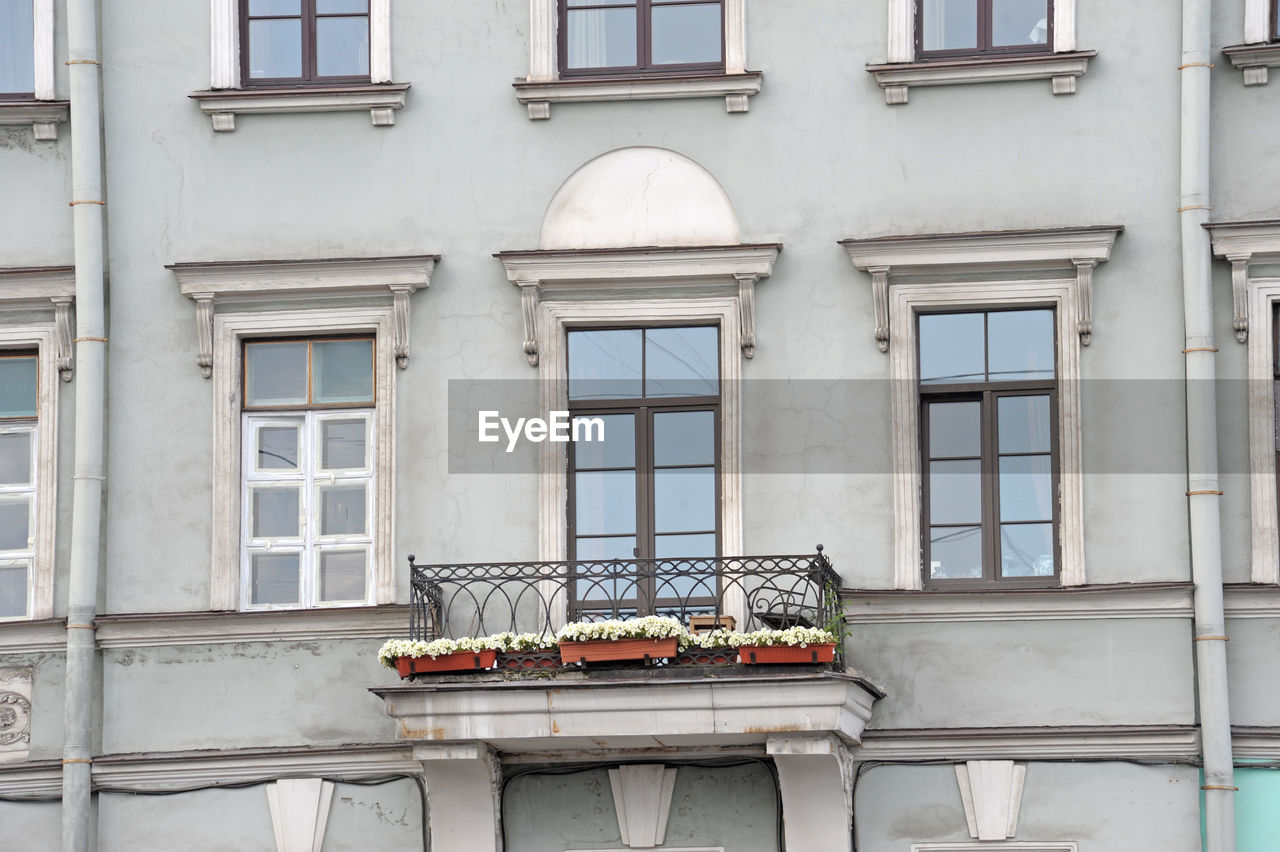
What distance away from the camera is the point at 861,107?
15.2m

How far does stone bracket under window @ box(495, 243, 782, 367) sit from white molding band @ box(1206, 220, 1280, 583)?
2937 mm

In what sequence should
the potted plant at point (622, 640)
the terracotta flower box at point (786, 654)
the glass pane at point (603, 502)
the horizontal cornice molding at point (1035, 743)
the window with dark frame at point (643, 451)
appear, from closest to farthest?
the terracotta flower box at point (786, 654)
the potted plant at point (622, 640)
the horizontal cornice molding at point (1035, 743)
the window with dark frame at point (643, 451)
the glass pane at point (603, 502)

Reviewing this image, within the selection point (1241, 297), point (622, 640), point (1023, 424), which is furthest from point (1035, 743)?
point (1241, 297)

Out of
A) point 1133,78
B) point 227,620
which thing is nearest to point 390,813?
point 227,620

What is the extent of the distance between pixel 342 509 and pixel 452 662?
172 cm

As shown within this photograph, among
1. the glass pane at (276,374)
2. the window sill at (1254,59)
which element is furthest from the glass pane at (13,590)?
the window sill at (1254,59)

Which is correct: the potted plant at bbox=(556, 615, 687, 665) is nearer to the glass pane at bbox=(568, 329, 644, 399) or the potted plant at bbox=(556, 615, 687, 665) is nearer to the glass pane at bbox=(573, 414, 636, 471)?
the glass pane at bbox=(573, 414, 636, 471)

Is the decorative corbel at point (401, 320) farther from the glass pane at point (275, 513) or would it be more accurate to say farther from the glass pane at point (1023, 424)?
the glass pane at point (1023, 424)

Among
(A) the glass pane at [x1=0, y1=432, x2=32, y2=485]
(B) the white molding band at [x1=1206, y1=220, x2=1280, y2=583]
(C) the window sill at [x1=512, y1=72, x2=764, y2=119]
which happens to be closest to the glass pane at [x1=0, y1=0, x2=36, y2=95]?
(A) the glass pane at [x1=0, y1=432, x2=32, y2=485]

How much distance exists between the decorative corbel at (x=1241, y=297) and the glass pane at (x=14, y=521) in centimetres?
806

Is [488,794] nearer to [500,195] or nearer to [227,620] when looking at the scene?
[227,620]

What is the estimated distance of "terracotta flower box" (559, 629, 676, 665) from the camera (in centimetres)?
1379

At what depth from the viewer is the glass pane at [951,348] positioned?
1503 cm

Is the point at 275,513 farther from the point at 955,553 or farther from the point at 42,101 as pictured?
the point at 955,553
